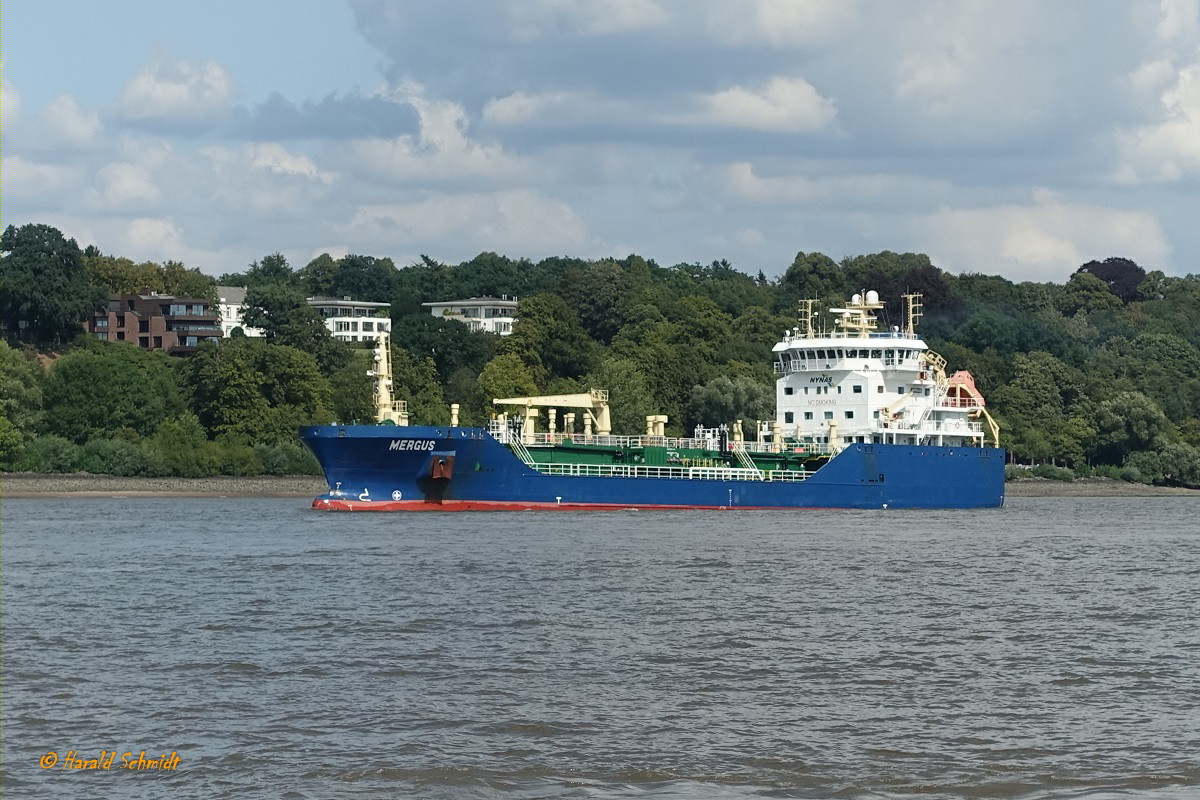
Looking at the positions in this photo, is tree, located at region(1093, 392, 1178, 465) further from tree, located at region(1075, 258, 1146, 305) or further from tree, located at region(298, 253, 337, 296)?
tree, located at region(298, 253, 337, 296)

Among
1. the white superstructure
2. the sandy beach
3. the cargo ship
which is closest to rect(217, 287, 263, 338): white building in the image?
the sandy beach

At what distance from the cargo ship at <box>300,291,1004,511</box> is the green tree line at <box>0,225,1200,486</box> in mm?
16729

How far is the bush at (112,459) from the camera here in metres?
77.5

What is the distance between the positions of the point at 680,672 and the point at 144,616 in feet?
33.7

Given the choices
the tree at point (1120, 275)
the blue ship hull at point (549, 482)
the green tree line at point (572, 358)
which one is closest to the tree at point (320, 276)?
the green tree line at point (572, 358)

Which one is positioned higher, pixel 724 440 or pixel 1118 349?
pixel 1118 349

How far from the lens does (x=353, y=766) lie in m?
16.3

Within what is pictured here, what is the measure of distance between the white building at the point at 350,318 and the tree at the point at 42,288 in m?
28.4

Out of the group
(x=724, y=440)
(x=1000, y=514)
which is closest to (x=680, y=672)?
(x=724, y=440)

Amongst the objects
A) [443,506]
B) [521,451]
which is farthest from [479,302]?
[443,506]

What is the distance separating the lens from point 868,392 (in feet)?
211

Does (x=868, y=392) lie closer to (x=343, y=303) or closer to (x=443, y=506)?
(x=443, y=506)

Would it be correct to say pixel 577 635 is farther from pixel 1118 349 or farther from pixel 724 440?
pixel 1118 349

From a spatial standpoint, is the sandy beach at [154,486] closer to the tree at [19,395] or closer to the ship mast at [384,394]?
the tree at [19,395]
